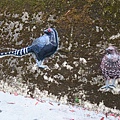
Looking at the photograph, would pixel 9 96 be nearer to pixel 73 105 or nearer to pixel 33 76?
pixel 33 76

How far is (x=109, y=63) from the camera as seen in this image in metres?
7.43

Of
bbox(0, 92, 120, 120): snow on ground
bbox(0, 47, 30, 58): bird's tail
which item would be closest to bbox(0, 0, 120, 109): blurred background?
bbox(0, 47, 30, 58): bird's tail

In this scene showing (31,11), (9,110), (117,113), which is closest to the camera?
(9,110)

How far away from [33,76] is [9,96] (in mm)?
782

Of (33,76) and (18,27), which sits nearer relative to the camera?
(33,76)

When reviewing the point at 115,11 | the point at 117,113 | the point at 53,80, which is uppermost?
the point at 115,11

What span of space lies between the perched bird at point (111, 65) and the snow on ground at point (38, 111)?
2.47 feet

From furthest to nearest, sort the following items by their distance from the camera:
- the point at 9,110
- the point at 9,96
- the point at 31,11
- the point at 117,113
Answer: the point at 31,11 < the point at 9,96 < the point at 117,113 < the point at 9,110

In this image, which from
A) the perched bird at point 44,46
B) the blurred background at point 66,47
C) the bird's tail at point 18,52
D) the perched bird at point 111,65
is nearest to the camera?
the perched bird at point 111,65

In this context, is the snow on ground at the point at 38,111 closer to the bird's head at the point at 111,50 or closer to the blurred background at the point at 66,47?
the blurred background at the point at 66,47

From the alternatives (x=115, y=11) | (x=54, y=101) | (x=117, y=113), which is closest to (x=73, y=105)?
(x=54, y=101)

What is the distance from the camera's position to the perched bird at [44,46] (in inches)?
321

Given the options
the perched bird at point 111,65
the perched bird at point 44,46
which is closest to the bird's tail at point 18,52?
the perched bird at point 44,46

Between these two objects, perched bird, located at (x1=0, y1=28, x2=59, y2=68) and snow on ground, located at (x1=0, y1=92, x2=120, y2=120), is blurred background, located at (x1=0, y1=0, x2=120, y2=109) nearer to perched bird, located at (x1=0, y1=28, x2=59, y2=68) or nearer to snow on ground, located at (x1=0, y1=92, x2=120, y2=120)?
perched bird, located at (x1=0, y1=28, x2=59, y2=68)
